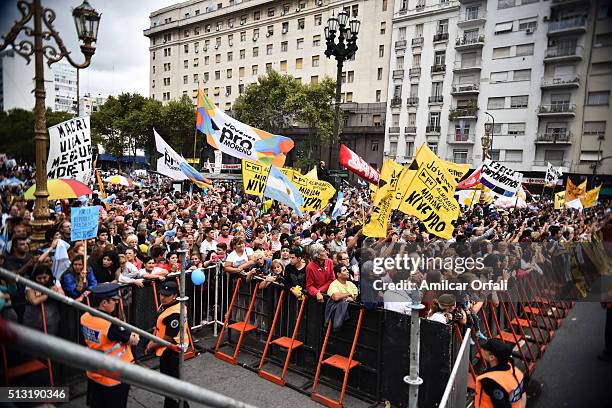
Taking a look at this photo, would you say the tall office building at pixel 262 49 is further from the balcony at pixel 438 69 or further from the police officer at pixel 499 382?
the police officer at pixel 499 382

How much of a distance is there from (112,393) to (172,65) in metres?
72.3

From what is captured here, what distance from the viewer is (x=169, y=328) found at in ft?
14.2

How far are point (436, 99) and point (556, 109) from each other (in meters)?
17.0

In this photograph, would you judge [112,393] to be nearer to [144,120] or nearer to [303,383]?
[303,383]

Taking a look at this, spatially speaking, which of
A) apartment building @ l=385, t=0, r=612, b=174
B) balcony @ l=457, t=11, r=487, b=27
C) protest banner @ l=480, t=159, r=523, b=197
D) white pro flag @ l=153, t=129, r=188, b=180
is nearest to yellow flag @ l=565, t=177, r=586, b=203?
protest banner @ l=480, t=159, r=523, b=197

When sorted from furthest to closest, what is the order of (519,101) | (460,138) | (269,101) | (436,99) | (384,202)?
(436,99) → (269,101) → (460,138) → (519,101) → (384,202)

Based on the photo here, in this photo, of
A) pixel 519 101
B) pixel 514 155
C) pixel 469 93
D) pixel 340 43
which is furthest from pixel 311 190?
pixel 469 93

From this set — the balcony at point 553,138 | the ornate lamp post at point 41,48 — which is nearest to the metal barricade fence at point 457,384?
the ornate lamp post at point 41,48

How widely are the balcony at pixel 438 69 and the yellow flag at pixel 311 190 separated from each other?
3863cm

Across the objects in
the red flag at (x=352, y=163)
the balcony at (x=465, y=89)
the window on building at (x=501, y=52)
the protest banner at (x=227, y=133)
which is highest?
the window on building at (x=501, y=52)

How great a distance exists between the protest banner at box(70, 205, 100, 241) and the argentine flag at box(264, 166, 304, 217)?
459cm

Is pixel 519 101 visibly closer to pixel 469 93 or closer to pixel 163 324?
pixel 469 93

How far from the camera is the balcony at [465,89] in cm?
4125

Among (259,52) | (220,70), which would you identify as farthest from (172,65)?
(259,52)
